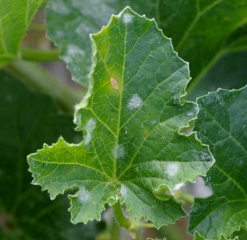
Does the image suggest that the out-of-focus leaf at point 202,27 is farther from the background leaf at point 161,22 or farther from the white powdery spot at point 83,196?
the white powdery spot at point 83,196

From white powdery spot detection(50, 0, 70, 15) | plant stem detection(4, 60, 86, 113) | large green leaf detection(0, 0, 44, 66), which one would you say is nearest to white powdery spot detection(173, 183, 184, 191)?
large green leaf detection(0, 0, 44, 66)

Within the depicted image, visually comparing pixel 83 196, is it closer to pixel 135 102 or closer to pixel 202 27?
pixel 135 102

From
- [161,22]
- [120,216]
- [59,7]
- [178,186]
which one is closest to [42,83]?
[59,7]

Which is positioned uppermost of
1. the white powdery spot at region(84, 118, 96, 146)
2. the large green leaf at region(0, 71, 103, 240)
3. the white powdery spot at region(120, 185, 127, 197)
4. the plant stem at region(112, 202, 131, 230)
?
the white powdery spot at region(84, 118, 96, 146)

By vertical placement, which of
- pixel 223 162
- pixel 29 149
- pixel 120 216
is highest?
pixel 223 162

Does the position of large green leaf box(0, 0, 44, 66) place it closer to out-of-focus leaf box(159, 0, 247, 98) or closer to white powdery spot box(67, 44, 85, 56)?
white powdery spot box(67, 44, 85, 56)

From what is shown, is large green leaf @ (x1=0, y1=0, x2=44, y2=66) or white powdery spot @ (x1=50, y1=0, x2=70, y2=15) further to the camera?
white powdery spot @ (x1=50, y1=0, x2=70, y2=15)

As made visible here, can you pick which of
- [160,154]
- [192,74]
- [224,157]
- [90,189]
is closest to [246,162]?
[224,157]

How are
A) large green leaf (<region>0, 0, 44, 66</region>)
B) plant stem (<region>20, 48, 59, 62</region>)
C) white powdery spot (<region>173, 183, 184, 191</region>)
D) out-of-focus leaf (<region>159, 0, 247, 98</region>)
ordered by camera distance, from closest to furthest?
white powdery spot (<region>173, 183, 184, 191</region>) → large green leaf (<region>0, 0, 44, 66</region>) → out-of-focus leaf (<region>159, 0, 247, 98</region>) → plant stem (<region>20, 48, 59, 62</region>)

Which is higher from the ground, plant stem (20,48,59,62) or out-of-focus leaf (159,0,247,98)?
out-of-focus leaf (159,0,247,98)
